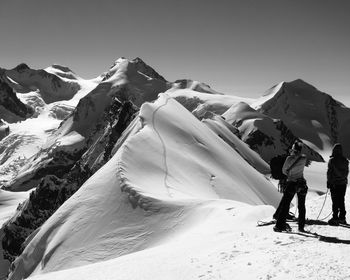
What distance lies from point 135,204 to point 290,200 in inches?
652

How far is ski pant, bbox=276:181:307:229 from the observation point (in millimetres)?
14113

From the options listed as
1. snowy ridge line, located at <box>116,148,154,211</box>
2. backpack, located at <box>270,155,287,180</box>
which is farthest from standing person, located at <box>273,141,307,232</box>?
snowy ridge line, located at <box>116,148,154,211</box>

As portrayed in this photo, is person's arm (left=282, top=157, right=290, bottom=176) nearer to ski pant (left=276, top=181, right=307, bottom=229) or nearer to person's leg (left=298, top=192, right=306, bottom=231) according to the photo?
ski pant (left=276, top=181, right=307, bottom=229)

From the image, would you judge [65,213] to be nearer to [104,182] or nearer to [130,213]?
[104,182]

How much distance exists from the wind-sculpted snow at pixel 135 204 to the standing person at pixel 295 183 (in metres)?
8.41

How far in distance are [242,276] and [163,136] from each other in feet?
157

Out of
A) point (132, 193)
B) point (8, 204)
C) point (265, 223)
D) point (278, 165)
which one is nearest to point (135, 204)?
point (132, 193)

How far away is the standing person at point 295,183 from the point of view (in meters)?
14.1

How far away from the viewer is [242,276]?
1112 centimetres

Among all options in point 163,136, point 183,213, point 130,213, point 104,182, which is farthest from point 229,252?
point 163,136

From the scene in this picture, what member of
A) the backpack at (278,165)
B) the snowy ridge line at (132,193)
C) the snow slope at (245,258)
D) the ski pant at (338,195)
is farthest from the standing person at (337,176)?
the snowy ridge line at (132,193)

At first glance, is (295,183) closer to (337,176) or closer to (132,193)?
(337,176)

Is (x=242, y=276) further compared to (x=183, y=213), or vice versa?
(x=183, y=213)

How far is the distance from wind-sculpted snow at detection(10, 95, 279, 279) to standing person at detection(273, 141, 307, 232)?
27.6ft
